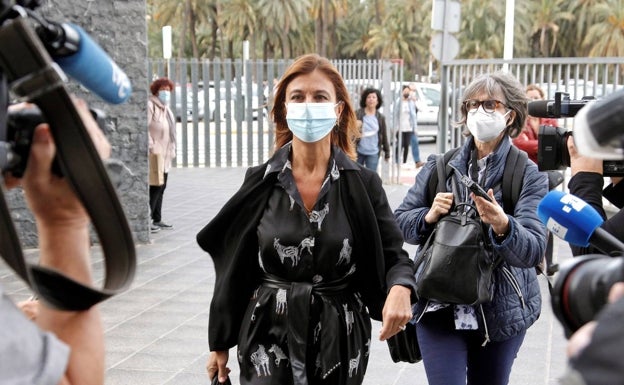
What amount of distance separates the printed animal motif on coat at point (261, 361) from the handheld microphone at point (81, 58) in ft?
7.68

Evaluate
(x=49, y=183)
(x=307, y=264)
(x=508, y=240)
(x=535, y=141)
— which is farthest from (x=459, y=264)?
(x=535, y=141)

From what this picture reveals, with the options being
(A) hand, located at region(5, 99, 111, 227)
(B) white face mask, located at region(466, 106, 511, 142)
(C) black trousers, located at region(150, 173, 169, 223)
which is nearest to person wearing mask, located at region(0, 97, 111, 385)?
(A) hand, located at region(5, 99, 111, 227)

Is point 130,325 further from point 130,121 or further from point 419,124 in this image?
point 419,124

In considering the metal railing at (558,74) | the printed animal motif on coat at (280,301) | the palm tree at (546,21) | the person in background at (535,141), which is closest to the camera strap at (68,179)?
the printed animal motif on coat at (280,301)

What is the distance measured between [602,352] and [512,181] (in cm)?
319

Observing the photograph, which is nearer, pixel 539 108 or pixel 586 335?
pixel 586 335

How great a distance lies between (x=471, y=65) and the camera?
11.5 meters

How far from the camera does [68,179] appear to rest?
167 centimetres

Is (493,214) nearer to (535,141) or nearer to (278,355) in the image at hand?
(278,355)

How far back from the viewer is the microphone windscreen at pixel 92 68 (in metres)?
1.62

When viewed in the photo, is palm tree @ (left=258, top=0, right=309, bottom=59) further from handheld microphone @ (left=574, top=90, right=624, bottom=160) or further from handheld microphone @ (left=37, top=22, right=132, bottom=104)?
handheld microphone @ (left=574, top=90, right=624, bottom=160)

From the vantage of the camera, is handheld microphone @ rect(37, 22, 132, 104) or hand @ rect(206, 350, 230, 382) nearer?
handheld microphone @ rect(37, 22, 132, 104)

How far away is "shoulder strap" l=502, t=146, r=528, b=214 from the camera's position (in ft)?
14.5

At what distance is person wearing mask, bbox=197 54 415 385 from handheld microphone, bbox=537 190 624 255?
1680 mm
